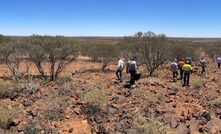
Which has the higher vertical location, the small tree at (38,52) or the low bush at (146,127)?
the small tree at (38,52)

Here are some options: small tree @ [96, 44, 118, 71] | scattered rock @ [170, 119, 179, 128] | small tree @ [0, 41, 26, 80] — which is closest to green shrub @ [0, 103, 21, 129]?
scattered rock @ [170, 119, 179, 128]

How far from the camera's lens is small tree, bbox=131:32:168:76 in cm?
2821

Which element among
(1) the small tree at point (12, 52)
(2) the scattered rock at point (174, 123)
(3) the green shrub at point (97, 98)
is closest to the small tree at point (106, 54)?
(1) the small tree at point (12, 52)

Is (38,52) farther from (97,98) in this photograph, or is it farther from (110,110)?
(110,110)

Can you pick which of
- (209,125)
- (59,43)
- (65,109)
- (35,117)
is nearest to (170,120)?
(209,125)

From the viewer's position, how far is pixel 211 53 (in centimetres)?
4894

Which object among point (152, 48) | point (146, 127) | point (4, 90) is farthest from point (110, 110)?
point (152, 48)

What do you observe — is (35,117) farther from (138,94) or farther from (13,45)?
(13,45)

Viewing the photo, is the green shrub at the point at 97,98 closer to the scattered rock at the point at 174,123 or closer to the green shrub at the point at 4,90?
the scattered rock at the point at 174,123

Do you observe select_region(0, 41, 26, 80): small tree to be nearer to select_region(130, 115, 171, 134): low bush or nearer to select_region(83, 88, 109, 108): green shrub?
select_region(83, 88, 109, 108): green shrub

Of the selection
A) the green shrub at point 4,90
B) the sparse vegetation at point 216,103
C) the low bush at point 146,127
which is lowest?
the sparse vegetation at point 216,103

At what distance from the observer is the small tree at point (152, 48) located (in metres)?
28.2

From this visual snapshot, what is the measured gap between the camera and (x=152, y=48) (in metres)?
28.5

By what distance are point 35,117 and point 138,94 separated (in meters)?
4.56
